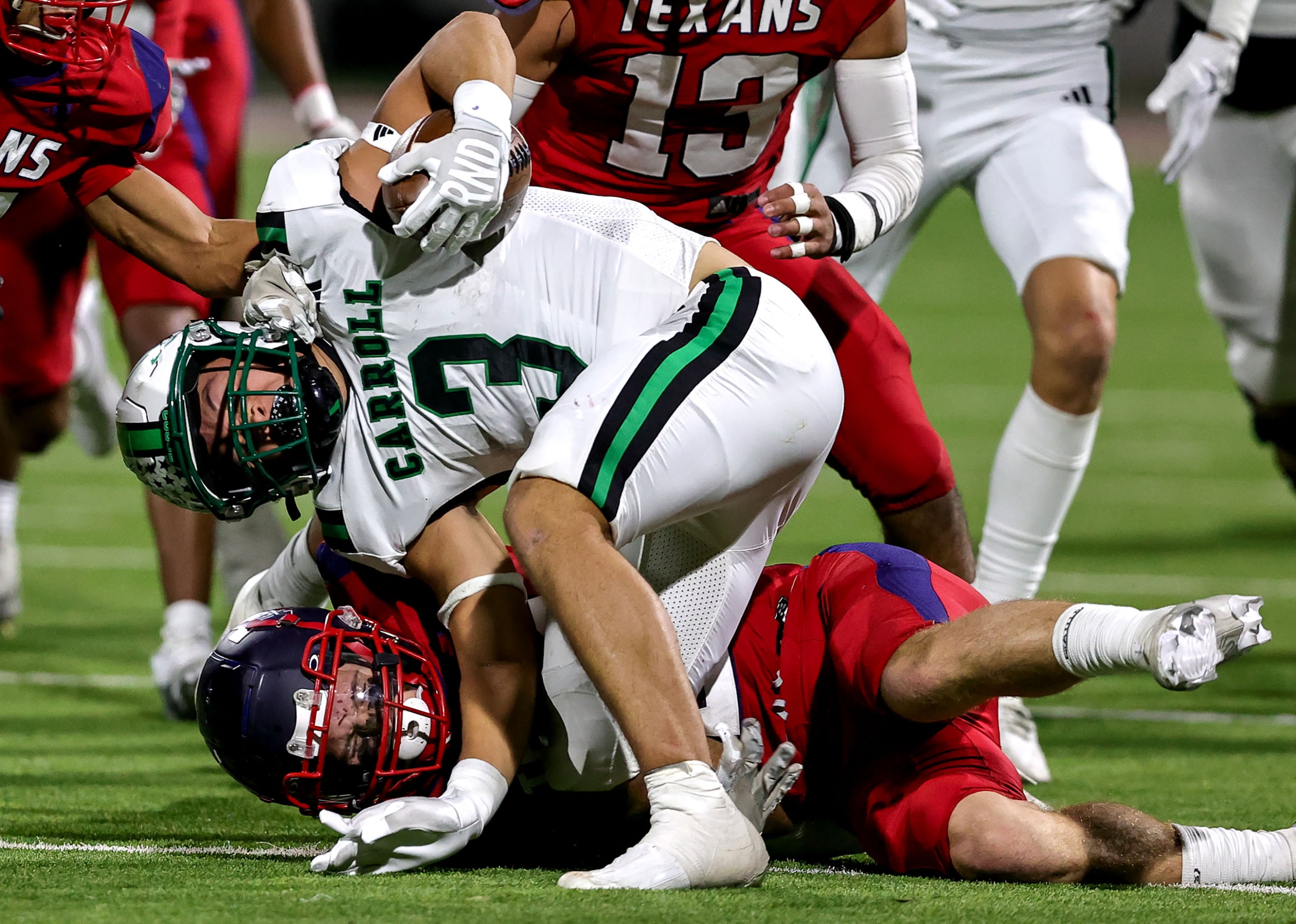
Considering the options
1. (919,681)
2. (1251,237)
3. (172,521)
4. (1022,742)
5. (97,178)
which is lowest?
(172,521)

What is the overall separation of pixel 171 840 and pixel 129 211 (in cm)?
102

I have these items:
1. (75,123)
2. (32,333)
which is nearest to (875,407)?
(75,123)

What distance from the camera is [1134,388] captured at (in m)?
9.84

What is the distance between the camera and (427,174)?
2701mm

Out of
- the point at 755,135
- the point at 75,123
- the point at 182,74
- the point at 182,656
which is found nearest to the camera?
the point at 75,123

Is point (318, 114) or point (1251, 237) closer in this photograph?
point (1251, 237)

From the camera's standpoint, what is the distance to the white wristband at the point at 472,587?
2734 millimetres

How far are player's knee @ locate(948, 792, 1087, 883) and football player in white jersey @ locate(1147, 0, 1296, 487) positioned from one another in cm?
238

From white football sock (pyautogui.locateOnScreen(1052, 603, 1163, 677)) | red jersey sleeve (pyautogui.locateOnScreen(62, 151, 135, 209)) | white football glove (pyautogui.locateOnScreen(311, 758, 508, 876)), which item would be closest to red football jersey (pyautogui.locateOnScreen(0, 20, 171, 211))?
red jersey sleeve (pyautogui.locateOnScreen(62, 151, 135, 209))

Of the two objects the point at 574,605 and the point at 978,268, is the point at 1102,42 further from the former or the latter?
the point at 978,268

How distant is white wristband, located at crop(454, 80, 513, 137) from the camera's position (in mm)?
2770

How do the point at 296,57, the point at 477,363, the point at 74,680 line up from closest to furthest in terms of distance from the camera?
the point at 477,363
the point at 74,680
the point at 296,57

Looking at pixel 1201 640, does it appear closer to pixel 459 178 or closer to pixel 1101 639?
pixel 1101 639

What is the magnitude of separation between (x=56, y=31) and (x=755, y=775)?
164cm
